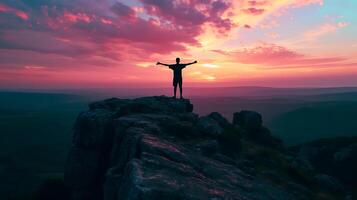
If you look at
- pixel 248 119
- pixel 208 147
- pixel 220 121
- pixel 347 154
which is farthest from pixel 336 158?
pixel 208 147

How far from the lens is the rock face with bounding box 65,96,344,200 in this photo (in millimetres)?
12455

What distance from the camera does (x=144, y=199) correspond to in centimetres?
1035

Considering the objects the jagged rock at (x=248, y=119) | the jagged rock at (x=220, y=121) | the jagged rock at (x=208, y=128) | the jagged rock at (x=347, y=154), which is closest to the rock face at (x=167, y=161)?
the jagged rock at (x=208, y=128)

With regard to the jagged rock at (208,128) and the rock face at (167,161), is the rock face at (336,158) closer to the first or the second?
the rock face at (167,161)

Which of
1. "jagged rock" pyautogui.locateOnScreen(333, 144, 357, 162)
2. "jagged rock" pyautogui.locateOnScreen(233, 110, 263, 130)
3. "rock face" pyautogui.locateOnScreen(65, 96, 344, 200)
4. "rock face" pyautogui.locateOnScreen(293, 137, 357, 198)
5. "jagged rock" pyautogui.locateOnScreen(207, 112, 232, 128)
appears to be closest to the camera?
"rock face" pyautogui.locateOnScreen(65, 96, 344, 200)

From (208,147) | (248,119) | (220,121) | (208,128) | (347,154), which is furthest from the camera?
(347,154)

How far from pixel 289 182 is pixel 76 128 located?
1890 centimetres

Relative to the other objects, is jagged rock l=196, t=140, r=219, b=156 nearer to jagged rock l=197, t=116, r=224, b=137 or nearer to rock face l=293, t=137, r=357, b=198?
jagged rock l=197, t=116, r=224, b=137

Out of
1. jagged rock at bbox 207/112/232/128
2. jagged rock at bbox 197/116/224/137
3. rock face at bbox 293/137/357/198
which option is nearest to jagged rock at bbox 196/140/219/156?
jagged rock at bbox 197/116/224/137

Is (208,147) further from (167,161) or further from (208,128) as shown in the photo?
(167,161)

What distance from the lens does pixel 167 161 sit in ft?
47.2

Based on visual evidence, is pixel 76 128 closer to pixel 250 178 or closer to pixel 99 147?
pixel 99 147

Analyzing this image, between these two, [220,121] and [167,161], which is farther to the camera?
[220,121]

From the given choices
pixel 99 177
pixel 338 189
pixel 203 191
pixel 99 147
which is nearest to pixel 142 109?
pixel 99 147
